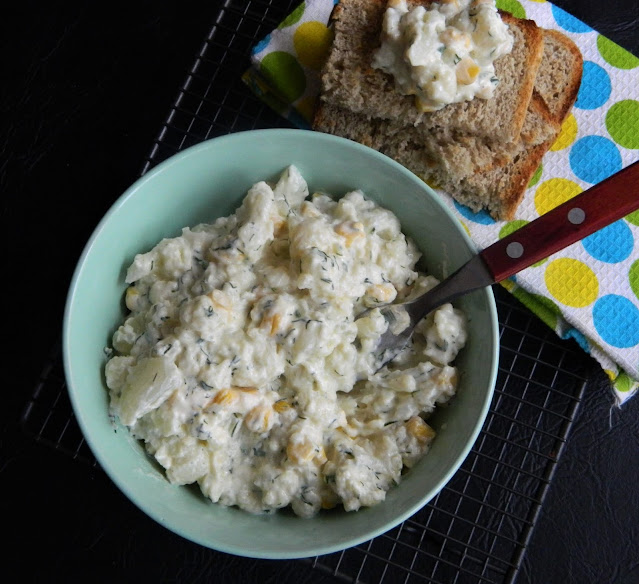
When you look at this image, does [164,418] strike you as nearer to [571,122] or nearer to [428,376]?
[428,376]

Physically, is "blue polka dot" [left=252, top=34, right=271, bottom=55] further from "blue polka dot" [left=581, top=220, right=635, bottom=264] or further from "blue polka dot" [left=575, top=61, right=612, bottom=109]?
"blue polka dot" [left=581, top=220, right=635, bottom=264]

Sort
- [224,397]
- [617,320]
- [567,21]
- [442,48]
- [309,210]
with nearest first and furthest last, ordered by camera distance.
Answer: [224,397] → [309,210] → [442,48] → [617,320] → [567,21]

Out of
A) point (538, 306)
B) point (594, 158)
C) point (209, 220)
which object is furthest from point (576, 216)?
point (209, 220)

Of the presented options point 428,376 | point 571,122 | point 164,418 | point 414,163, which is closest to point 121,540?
point 164,418

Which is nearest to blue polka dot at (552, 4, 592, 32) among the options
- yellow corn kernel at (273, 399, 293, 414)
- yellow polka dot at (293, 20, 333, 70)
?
yellow polka dot at (293, 20, 333, 70)

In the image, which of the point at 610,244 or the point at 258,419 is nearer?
the point at 258,419

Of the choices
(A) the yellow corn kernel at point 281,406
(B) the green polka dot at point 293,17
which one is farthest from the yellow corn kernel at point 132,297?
(B) the green polka dot at point 293,17

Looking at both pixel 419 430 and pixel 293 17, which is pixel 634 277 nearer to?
pixel 419 430
